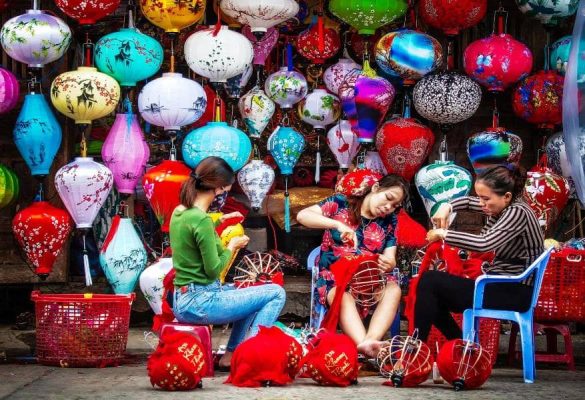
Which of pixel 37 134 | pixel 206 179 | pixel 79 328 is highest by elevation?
pixel 37 134

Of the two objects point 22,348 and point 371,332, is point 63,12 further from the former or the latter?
point 371,332

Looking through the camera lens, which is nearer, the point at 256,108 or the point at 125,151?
the point at 125,151

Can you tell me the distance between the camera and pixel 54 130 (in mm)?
8023

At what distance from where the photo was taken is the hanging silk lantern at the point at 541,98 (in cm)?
825

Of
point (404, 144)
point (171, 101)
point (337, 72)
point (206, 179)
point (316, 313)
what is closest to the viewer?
point (206, 179)

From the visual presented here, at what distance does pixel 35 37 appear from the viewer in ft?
25.3

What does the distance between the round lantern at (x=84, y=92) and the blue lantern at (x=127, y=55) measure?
0.12 metres

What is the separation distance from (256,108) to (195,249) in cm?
222

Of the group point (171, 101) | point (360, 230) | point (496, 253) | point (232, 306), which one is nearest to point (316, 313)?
point (360, 230)

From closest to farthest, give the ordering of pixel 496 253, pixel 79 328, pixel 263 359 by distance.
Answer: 1. pixel 263 359
2. pixel 496 253
3. pixel 79 328

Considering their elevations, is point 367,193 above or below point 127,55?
below

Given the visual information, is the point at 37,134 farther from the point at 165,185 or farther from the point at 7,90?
the point at 165,185

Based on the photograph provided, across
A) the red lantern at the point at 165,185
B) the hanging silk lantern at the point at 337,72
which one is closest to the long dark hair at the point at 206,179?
the red lantern at the point at 165,185

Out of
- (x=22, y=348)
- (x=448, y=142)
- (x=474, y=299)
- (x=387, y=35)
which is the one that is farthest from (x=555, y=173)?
(x=22, y=348)
